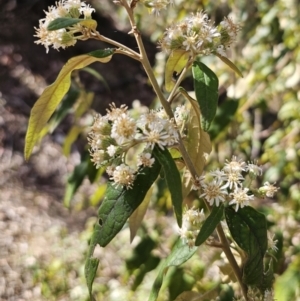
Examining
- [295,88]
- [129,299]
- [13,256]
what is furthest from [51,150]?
[295,88]

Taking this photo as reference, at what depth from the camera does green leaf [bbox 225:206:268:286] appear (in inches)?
27.4

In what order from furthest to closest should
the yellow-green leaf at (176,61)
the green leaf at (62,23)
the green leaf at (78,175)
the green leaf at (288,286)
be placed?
the green leaf at (78,175) → the green leaf at (288,286) → the yellow-green leaf at (176,61) → the green leaf at (62,23)

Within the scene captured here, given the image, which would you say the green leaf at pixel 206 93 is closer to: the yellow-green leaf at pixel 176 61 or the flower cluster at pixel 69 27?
the yellow-green leaf at pixel 176 61

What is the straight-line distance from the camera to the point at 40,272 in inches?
97.9

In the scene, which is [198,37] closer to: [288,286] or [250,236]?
[250,236]

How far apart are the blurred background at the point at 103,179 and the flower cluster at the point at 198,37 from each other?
0.57 metres

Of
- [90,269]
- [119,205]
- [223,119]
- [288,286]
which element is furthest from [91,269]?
[223,119]

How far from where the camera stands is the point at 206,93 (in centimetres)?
69

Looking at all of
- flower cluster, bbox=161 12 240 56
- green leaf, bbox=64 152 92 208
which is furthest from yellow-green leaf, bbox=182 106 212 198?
green leaf, bbox=64 152 92 208

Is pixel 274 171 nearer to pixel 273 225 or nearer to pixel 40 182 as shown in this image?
pixel 273 225

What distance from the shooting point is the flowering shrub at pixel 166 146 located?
675 mm

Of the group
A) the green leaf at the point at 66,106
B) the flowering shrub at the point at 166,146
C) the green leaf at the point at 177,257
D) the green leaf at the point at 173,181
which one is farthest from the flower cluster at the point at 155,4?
the green leaf at the point at 66,106

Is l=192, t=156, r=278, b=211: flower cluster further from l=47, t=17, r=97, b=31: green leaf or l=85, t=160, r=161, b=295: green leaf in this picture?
l=47, t=17, r=97, b=31: green leaf

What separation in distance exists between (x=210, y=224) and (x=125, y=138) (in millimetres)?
167
